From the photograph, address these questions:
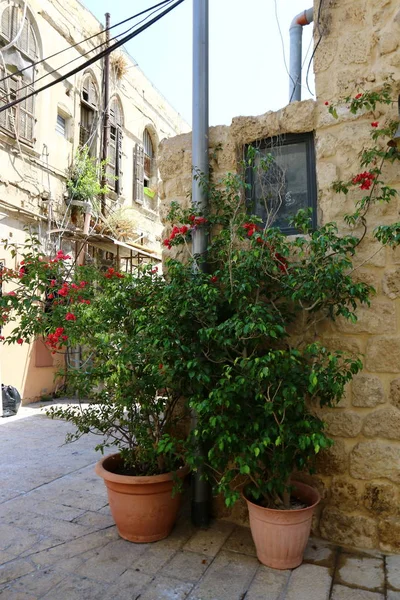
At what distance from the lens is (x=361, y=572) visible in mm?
2465

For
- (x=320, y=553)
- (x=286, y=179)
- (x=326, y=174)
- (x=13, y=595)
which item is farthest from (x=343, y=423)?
(x=13, y=595)

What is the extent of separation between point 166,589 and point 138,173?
31.6ft

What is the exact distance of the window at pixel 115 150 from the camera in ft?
31.3

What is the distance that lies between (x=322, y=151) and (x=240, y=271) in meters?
1.11

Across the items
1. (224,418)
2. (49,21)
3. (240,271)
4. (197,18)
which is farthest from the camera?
(49,21)

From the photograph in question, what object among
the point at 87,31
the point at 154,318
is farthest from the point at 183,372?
the point at 87,31

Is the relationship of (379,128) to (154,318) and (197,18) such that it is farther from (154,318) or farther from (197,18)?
(154,318)

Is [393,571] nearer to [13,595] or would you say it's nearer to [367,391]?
[367,391]

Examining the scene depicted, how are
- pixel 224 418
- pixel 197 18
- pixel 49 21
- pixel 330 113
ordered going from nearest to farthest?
pixel 224 418
pixel 330 113
pixel 197 18
pixel 49 21

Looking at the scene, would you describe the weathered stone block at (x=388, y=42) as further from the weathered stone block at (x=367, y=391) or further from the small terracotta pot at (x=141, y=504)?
the small terracotta pot at (x=141, y=504)

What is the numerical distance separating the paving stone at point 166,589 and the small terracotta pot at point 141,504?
409mm

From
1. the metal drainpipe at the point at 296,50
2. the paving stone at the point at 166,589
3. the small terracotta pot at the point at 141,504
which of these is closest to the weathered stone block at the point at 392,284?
the small terracotta pot at the point at 141,504

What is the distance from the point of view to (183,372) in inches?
110

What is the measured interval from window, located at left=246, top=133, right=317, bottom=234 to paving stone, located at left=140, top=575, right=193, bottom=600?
2335 mm
